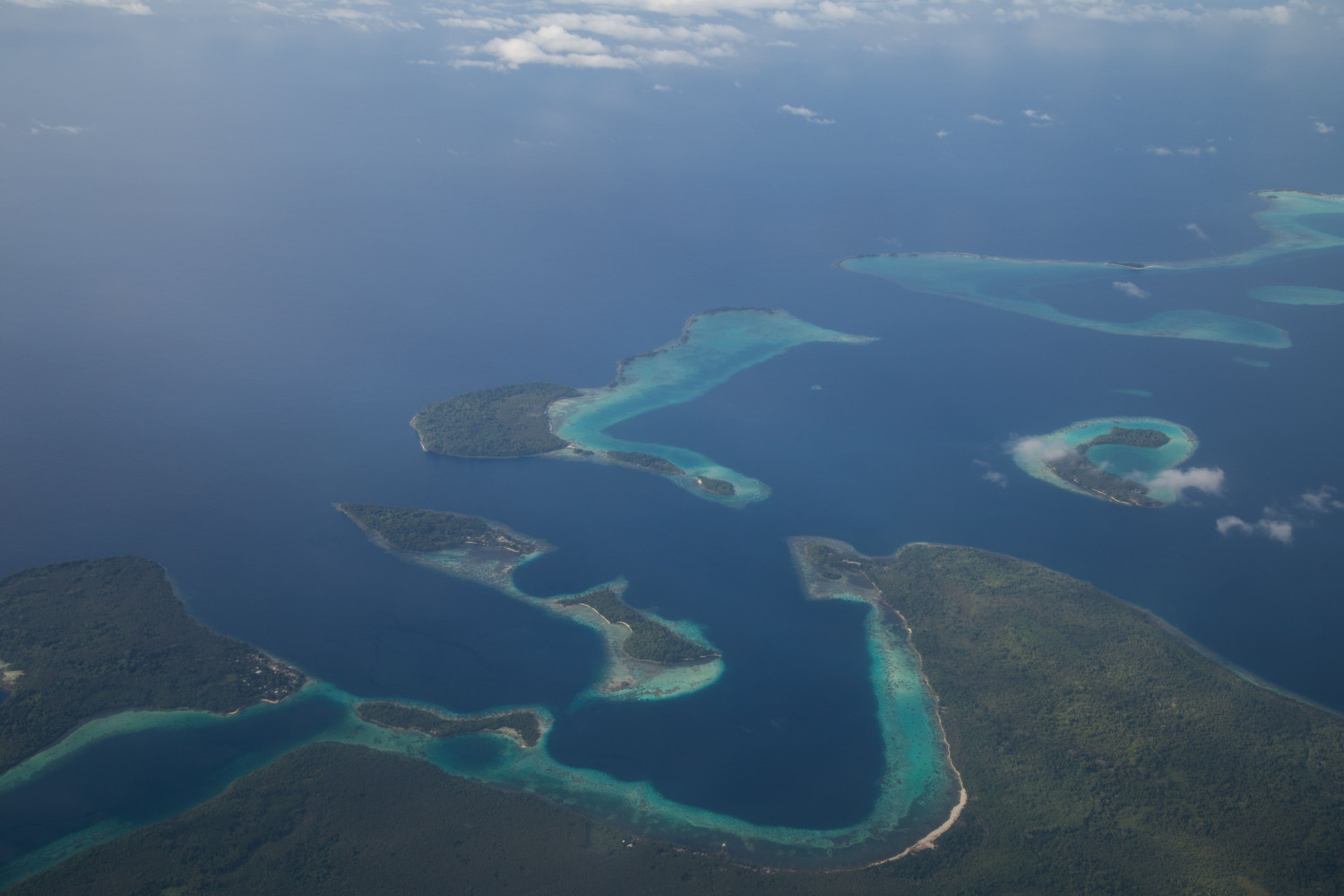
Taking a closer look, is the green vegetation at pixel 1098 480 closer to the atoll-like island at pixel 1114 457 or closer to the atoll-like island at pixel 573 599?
the atoll-like island at pixel 1114 457

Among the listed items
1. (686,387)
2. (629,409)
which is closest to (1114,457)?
(686,387)

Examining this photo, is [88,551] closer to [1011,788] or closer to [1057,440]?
[1011,788]

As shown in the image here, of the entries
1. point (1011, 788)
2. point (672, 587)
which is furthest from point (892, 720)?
point (672, 587)

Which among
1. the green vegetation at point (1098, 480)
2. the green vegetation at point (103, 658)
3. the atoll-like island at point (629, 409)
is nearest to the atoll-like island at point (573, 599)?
the atoll-like island at point (629, 409)

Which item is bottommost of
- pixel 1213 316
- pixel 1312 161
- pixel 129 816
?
pixel 129 816

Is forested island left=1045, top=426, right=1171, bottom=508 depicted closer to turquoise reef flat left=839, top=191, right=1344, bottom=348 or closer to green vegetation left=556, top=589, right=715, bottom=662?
turquoise reef flat left=839, top=191, right=1344, bottom=348

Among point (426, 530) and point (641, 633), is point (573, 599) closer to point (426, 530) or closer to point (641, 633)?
point (641, 633)

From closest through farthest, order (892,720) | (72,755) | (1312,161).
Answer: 1. (72,755)
2. (892,720)
3. (1312,161)

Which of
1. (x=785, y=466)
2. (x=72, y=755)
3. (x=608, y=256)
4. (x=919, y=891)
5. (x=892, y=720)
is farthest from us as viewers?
(x=608, y=256)
